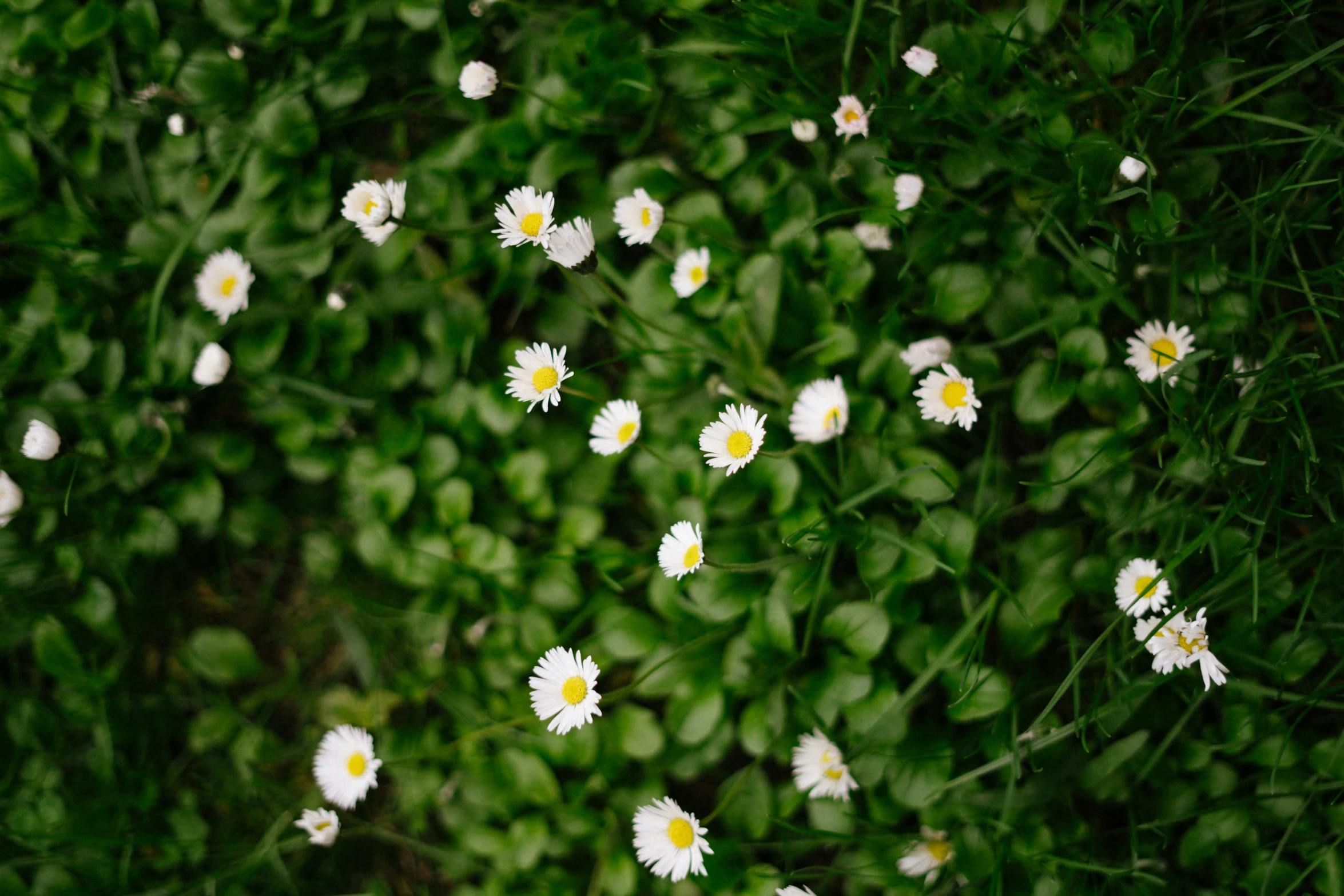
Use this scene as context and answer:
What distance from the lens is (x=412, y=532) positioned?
167 centimetres

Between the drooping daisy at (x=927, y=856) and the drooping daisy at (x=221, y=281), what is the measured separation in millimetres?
1636

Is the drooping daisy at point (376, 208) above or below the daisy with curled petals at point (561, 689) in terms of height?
above

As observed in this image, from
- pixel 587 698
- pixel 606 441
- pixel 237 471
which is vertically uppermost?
pixel 606 441

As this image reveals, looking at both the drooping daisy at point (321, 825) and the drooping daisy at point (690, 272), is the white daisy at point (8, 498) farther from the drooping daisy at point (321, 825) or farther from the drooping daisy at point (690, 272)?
the drooping daisy at point (690, 272)

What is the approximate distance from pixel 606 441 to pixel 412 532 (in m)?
0.48

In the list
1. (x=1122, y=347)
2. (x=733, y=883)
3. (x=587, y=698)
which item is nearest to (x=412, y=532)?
(x=587, y=698)

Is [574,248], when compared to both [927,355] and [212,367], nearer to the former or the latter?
[927,355]

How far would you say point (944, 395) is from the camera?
4.53 feet

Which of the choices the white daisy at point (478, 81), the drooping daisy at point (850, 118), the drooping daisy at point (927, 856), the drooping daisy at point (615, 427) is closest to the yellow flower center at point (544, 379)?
the drooping daisy at point (615, 427)

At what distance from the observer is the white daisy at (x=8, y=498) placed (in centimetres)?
166

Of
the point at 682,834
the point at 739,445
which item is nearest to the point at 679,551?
the point at 739,445

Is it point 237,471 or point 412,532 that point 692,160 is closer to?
point 412,532

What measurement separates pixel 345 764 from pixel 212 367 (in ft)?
2.73

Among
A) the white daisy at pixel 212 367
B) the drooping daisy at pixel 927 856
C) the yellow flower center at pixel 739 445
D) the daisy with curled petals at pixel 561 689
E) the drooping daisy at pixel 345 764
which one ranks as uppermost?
the yellow flower center at pixel 739 445
